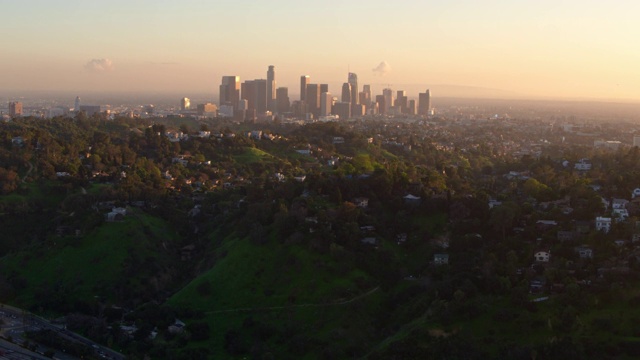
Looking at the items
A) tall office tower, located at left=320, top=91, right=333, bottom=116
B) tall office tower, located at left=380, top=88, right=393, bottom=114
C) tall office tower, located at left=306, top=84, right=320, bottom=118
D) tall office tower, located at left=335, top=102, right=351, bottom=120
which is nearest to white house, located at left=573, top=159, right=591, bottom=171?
tall office tower, located at left=335, top=102, right=351, bottom=120

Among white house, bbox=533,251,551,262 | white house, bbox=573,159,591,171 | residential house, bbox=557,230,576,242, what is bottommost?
white house, bbox=533,251,551,262

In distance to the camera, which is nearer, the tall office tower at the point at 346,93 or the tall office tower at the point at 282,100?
the tall office tower at the point at 282,100

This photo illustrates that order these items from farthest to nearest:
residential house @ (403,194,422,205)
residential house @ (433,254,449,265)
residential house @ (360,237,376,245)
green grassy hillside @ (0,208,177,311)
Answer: residential house @ (403,194,422,205) → green grassy hillside @ (0,208,177,311) → residential house @ (360,237,376,245) → residential house @ (433,254,449,265)

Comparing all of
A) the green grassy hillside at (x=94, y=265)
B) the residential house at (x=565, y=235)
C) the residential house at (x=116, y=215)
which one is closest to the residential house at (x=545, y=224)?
the residential house at (x=565, y=235)

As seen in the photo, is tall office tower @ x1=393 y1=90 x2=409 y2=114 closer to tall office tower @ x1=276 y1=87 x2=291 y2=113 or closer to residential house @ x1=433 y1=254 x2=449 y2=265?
tall office tower @ x1=276 y1=87 x2=291 y2=113

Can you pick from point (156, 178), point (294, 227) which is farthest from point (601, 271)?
point (156, 178)

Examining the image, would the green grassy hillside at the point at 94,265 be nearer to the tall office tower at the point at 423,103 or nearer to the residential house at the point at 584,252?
the residential house at the point at 584,252
